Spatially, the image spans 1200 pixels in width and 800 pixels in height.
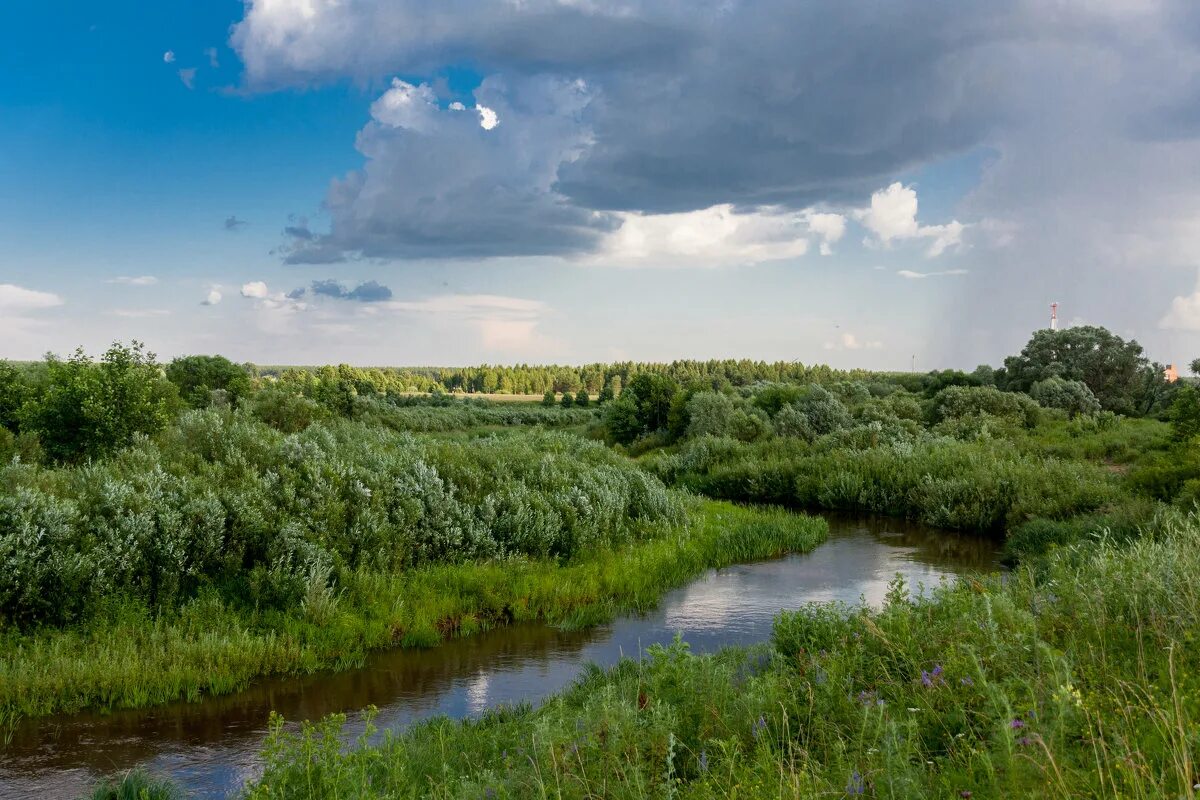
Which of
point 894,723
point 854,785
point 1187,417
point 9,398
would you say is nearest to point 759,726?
point 894,723

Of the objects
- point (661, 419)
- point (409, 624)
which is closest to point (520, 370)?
point (661, 419)

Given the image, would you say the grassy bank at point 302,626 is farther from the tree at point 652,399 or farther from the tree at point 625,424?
the tree at point 625,424

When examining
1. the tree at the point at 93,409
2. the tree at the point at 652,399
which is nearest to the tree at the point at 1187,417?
the tree at the point at 652,399

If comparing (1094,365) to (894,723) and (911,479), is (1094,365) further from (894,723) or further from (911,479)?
(894,723)

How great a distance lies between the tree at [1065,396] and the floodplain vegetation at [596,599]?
709 inches

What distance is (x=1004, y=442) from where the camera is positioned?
28.0 meters

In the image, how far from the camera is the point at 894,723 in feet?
13.6

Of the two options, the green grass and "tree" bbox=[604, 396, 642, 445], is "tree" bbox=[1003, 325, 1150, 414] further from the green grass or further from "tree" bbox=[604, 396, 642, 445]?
the green grass

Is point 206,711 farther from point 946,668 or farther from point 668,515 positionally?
point 668,515

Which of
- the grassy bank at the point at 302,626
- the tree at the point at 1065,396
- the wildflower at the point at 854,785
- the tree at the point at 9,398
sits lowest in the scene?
the grassy bank at the point at 302,626

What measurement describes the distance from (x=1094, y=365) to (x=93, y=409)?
2097 inches

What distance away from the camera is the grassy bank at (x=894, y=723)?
390 cm

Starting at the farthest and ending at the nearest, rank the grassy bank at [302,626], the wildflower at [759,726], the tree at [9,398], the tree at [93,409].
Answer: the tree at [9,398], the tree at [93,409], the grassy bank at [302,626], the wildflower at [759,726]

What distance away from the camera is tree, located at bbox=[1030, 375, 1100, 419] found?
43.2m
